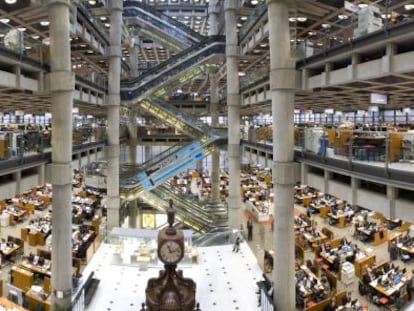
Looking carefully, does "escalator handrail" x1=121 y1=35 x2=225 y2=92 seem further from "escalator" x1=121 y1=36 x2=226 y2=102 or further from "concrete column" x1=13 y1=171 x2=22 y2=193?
"concrete column" x1=13 y1=171 x2=22 y2=193

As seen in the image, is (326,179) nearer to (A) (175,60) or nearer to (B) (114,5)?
(A) (175,60)

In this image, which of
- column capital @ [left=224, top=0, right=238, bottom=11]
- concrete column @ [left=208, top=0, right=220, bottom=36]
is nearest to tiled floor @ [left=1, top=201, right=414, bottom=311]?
column capital @ [left=224, top=0, right=238, bottom=11]

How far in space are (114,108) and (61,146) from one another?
27.5 ft

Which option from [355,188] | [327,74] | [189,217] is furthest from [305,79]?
[189,217]

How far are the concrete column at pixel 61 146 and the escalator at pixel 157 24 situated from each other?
12.0 metres

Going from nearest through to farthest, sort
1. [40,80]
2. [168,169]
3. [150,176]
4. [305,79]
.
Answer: [40,80], [305,79], [168,169], [150,176]

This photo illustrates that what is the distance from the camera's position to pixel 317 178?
1176 cm

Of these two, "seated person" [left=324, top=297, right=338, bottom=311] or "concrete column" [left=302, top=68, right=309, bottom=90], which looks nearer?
"concrete column" [left=302, top=68, right=309, bottom=90]

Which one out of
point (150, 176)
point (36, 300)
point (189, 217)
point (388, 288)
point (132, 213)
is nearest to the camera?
point (36, 300)

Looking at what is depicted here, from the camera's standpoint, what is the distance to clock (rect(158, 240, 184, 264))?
892 centimetres

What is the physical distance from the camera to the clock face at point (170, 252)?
351 inches

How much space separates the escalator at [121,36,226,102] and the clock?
13328mm

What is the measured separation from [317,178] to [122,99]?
13.2m

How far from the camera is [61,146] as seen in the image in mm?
12438
